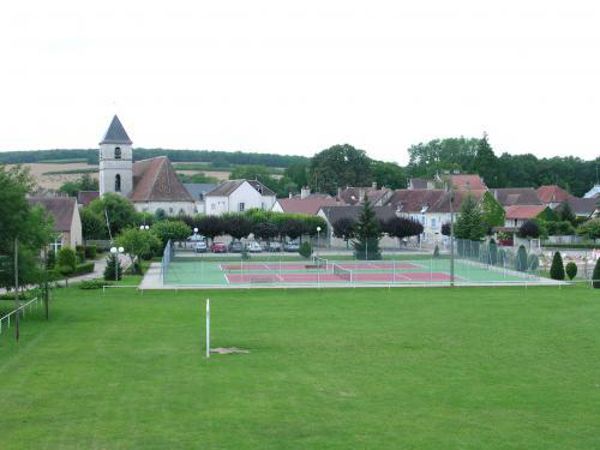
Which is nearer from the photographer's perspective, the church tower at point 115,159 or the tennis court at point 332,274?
the tennis court at point 332,274

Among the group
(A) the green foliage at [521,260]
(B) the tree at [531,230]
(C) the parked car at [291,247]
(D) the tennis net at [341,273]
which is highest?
(B) the tree at [531,230]

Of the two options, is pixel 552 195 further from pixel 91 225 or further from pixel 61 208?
pixel 61 208

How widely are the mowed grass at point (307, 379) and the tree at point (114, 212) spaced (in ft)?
155

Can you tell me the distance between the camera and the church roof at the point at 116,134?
95.0 m

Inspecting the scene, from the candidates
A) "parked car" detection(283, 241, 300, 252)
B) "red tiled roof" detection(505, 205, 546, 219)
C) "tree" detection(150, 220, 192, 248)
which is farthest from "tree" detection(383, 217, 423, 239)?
"red tiled roof" detection(505, 205, 546, 219)

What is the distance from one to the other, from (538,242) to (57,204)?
4517 cm

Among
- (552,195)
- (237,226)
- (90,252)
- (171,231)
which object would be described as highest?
(552,195)

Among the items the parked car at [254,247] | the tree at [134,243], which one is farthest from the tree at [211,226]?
the tree at [134,243]

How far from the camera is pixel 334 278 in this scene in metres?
50.6

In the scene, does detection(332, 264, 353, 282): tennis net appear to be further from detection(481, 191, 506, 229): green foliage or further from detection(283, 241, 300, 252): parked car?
detection(481, 191, 506, 229): green foliage

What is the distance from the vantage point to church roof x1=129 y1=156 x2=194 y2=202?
305 ft

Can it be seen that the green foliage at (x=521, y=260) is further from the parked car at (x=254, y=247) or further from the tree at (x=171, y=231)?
the tree at (x=171, y=231)

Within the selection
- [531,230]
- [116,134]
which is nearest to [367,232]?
[531,230]

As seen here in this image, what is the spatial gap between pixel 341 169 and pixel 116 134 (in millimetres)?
49510
